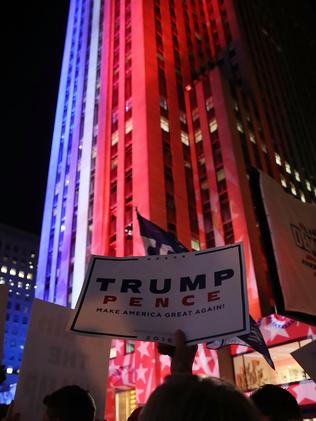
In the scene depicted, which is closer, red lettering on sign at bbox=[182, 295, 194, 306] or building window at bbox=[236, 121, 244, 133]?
red lettering on sign at bbox=[182, 295, 194, 306]

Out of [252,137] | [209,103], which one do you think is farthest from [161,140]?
[252,137]

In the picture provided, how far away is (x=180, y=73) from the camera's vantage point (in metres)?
48.2

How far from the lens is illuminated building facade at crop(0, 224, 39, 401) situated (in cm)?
8812

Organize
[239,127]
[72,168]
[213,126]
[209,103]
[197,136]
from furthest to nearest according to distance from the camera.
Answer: [72,168] → [209,103] → [197,136] → [239,127] → [213,126]

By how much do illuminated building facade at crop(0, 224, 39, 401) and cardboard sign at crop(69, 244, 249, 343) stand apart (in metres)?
89.5

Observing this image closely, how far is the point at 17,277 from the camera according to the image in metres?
96.1

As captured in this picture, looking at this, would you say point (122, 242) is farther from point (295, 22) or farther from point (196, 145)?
point (295, 22)

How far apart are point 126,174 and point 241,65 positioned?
22478mm

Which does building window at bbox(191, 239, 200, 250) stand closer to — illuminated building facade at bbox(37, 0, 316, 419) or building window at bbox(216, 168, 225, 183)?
illuminated building facade at bbox(37, 0, 316, 419)

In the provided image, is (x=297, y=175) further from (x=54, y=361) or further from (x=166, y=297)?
(x=166, y=297)

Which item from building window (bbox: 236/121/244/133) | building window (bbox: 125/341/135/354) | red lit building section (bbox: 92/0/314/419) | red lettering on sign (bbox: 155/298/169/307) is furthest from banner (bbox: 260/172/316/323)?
building window (bbox: 236/121/244/133)

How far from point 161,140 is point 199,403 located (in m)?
37.9

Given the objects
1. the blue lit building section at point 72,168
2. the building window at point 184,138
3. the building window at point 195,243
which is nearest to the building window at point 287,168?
the building window at point 184,138

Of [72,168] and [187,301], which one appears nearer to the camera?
[187,301]
